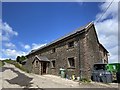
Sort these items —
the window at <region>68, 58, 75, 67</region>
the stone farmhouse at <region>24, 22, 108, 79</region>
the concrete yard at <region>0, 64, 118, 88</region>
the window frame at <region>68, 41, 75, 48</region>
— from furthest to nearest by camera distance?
1. the window frame at <region>68, 41, 75, 48</region>
2. the window at <region>68, 58, 75, 67</region>
3. the stone farmhouse at <region>24, 22, 108, 79</region>
4. the concrete yard at <region>0, 64, 118, 88</region>

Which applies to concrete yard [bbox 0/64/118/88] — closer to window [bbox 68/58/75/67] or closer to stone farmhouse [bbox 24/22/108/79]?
stone farmhouse [bbox 24/22/108/79]

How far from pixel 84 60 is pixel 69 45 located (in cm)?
403

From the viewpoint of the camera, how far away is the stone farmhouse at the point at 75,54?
19.3 m

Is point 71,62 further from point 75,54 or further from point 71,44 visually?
point 71,44

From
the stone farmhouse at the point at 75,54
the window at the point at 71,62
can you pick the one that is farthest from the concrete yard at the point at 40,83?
the window at the point at 71,62

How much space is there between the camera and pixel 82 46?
1962 centimetres

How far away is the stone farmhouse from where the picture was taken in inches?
761

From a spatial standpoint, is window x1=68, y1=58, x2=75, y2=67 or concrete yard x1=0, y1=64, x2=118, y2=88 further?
window x1=68, y1=58, x2=75, y2=67

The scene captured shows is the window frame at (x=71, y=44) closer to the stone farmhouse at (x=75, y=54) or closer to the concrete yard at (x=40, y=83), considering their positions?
the stone farmhouse at (x=75, y=54)

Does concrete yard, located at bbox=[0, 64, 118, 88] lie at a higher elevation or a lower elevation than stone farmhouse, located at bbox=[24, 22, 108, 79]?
lower

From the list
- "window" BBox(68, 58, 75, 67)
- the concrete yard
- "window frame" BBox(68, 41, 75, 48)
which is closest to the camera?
the concrete yard

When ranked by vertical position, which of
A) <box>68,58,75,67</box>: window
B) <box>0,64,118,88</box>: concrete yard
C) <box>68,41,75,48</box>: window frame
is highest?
<box>68,41,75,48</box>: window frame

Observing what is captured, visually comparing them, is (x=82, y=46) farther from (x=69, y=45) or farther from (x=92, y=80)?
(x=92, y=80)

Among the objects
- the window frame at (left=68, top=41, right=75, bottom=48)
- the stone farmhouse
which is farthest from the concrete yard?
the window frame at (left=68, top=41, right=75, bottom=48)
